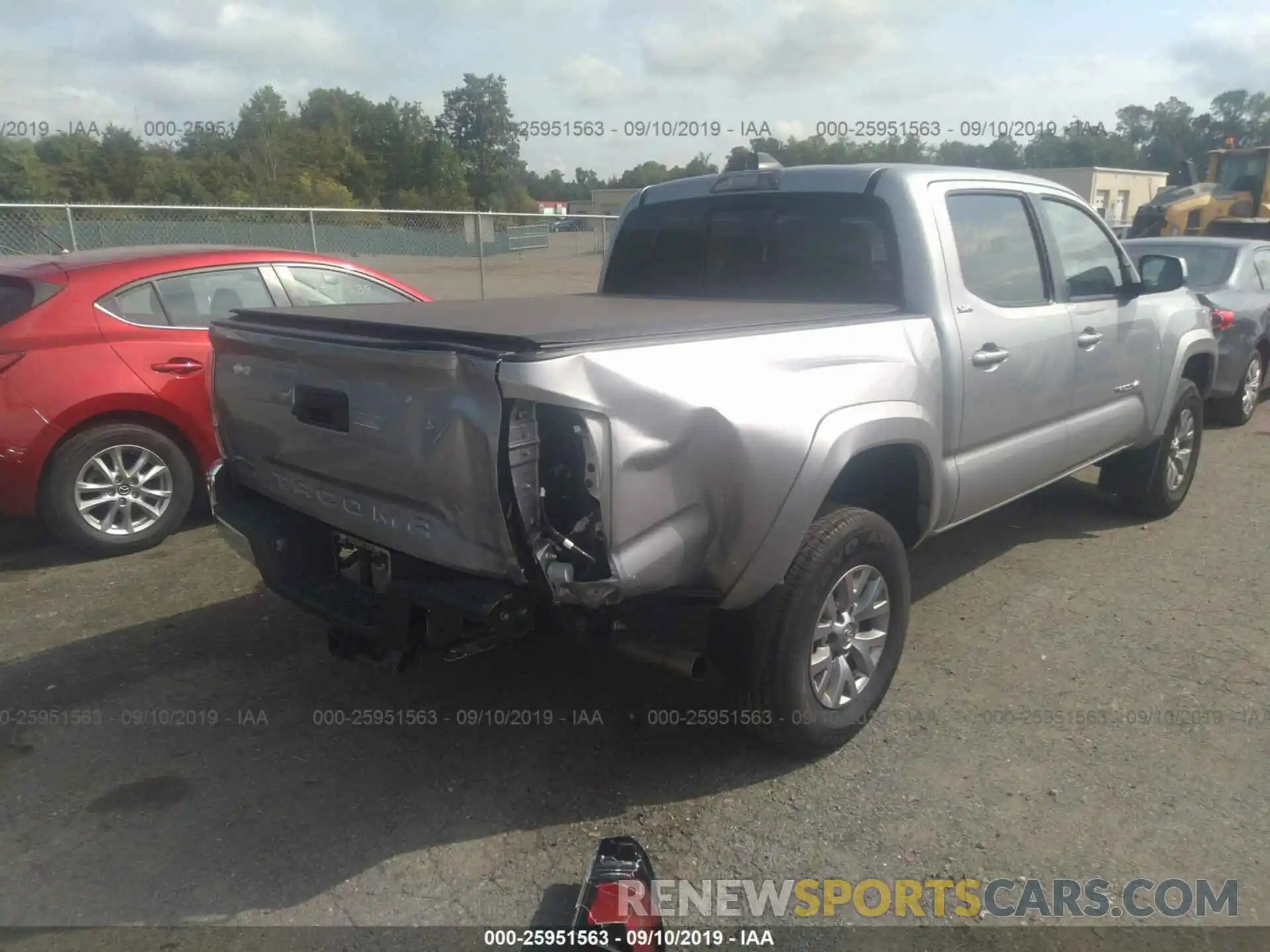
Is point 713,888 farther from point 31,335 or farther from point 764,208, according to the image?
point 31,335

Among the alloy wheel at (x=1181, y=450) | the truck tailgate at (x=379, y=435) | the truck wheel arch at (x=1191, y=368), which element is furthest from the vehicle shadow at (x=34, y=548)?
the alloy wheel at (x=1181, y=450)

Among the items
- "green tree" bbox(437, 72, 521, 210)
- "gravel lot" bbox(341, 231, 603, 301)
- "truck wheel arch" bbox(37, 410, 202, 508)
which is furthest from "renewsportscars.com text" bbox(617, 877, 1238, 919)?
"green tree" bbox(437, 72, 521, 210)

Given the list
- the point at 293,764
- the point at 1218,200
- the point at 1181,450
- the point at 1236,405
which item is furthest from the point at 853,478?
the point at 1218,200

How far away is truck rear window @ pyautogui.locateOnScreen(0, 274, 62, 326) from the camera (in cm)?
511

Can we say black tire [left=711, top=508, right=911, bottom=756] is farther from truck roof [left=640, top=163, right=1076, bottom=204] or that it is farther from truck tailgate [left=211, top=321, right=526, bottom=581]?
truck roof [left=640, top=163, right=1076, bottom=204]

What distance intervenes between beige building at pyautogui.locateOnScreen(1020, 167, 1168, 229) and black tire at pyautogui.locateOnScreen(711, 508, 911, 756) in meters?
22.2

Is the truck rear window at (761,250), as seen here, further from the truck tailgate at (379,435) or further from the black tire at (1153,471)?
the black tire at (1153,471)

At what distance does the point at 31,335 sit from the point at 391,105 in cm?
5676

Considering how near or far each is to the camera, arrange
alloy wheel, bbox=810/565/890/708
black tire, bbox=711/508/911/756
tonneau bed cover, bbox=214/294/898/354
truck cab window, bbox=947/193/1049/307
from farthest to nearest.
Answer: truck cab window, bbox=947/193/1049/307, alloy wheel, bbox=810/565/890/708, black tire, bbox=711/508/911/756, tonneau bed cover, bbox=214/294/898/354

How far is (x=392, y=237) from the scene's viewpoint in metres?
13.5

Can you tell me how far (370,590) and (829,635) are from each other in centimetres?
151

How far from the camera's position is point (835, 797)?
10.3 feet

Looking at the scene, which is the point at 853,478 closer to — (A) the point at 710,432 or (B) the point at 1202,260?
(A) the point at 710,432

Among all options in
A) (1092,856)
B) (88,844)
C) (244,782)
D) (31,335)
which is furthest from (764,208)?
(31,335)
